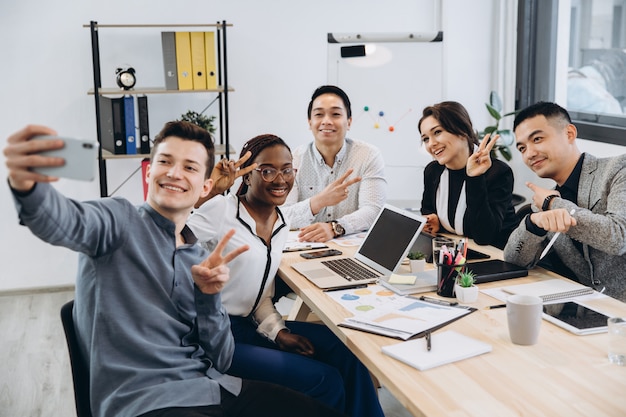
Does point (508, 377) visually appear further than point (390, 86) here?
No

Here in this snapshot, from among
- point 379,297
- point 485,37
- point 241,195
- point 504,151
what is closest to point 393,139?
point 504,151

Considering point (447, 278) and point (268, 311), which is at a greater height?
point (447, 278)

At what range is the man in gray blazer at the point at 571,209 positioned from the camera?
2.17 metres

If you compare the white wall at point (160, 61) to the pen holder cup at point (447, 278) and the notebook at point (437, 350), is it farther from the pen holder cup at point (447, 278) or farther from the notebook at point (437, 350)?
the notebook at point (437, 350)

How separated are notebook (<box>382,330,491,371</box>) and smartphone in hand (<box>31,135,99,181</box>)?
80 cm

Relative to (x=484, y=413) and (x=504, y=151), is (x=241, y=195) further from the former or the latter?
(x=504, y=151)

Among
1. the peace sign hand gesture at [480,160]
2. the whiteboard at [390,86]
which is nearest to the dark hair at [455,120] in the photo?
the peace sign hand gesture at [480,160]

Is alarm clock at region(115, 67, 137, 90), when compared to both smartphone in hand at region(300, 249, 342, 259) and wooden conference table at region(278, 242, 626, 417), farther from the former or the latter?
wooden conference table at region(278, 242, 626, 417)

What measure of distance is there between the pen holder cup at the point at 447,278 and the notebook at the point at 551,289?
0.54ft

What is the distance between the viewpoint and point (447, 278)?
80.0 inches

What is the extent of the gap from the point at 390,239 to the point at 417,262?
0.11 meters

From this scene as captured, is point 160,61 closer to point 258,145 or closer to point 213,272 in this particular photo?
point 258,145

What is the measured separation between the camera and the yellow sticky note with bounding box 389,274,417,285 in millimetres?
2143

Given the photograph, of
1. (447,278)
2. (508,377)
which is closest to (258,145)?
(447,278)
